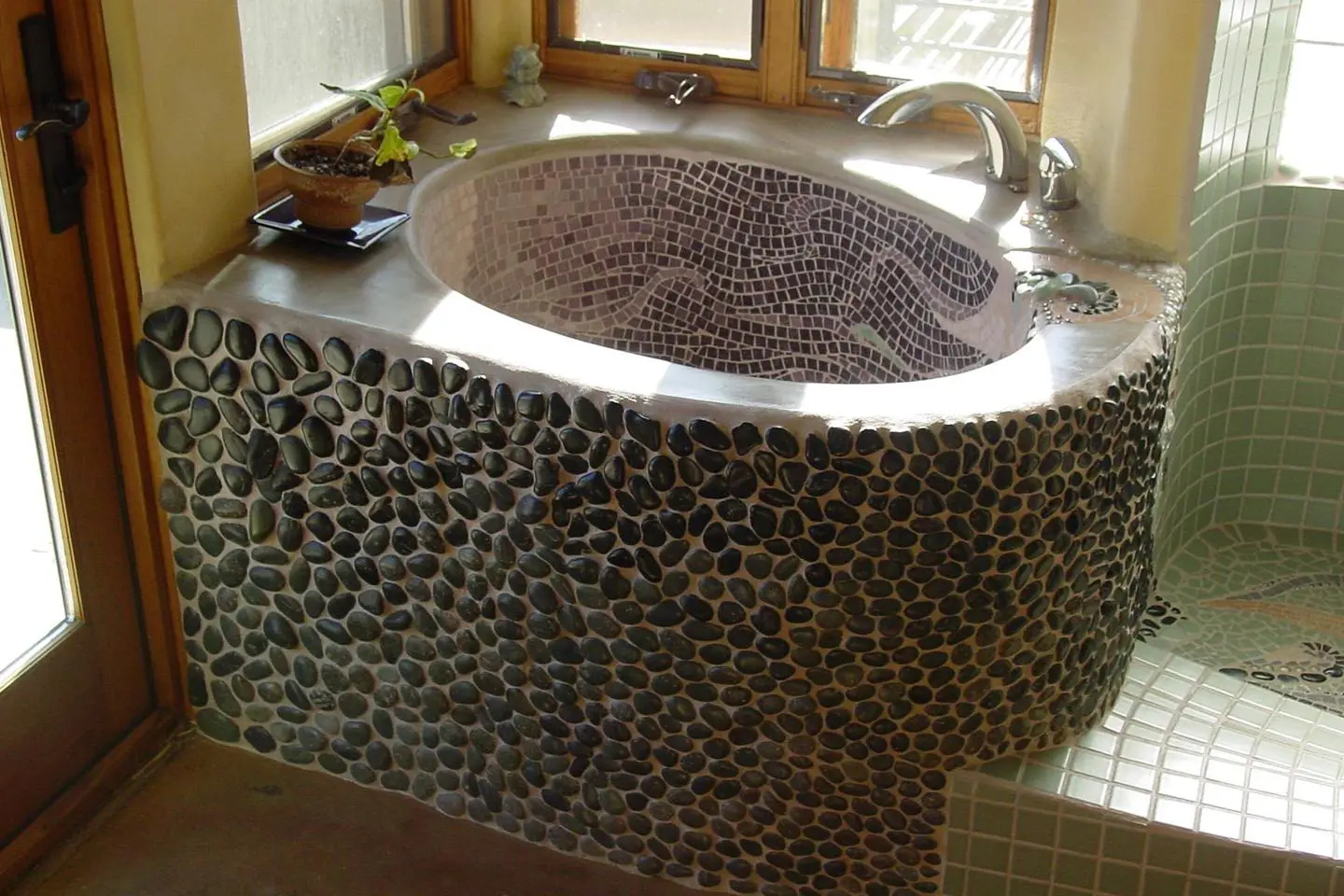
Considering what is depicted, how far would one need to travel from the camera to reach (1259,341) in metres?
2.82

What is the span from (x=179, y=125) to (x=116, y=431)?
46 cm

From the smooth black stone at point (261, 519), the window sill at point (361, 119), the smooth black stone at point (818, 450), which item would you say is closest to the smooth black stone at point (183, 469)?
the smooth black stone at point (261, 519)

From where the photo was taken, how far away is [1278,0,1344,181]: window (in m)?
2.80

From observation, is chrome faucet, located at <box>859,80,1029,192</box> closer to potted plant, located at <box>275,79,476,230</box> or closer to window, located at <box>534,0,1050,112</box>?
window, located at <box>534,0,1050,112</box>

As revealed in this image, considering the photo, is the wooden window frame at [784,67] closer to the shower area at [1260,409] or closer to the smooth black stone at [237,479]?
the shower area at [1260,409]

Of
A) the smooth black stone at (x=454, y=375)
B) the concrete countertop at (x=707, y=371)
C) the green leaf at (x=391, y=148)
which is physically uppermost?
the green leaf at (x=391, y=148)

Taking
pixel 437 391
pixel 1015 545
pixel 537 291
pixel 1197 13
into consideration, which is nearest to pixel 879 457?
pixel 1015 545

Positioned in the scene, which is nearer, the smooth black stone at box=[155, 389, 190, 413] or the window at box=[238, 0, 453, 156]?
the smooth black stone at box=[155, 389, 190, 413]

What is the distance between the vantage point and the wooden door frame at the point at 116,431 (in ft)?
6.75

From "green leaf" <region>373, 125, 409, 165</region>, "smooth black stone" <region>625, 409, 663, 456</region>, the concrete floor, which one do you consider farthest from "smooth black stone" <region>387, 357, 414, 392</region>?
the concrete floor

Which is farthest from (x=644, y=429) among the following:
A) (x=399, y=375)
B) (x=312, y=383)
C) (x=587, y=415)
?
(x=312, y=383)

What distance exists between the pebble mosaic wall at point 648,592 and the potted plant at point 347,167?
11.1 inches

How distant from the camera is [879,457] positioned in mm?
1900

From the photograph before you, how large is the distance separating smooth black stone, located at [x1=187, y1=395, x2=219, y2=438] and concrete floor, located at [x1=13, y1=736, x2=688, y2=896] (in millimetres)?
565
